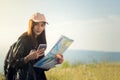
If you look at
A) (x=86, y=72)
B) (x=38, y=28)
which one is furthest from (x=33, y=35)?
(x=86, y=72)

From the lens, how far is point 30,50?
2.43 meters

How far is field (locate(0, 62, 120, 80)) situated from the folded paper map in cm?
7

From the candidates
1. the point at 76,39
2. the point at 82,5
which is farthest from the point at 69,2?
the point at 76,39

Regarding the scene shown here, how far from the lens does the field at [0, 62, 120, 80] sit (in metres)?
2.53

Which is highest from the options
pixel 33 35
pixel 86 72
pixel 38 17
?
pixel 38 17

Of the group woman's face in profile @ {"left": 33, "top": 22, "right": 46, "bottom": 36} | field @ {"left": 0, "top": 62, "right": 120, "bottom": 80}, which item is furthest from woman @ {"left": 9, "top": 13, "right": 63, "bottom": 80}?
field @ {"left": 0, "top": 62, "right": 120, "bottom": 80}

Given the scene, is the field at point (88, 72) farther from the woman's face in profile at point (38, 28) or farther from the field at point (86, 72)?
the woman's face in profile at point (38, 28)

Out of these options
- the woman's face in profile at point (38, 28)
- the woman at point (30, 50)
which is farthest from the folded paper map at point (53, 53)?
the woman's face in profile at point (38, 28)

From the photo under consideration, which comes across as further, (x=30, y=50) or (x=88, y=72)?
(x=88, y=72)

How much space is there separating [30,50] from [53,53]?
0.55 feet

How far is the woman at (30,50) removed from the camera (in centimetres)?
241

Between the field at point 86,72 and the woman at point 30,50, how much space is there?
0.12 metres

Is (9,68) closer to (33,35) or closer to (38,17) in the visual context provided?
(33,35)

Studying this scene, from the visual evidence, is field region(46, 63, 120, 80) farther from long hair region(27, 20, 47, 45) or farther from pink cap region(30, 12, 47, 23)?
pink cap region(30, 12, 47, 23)
